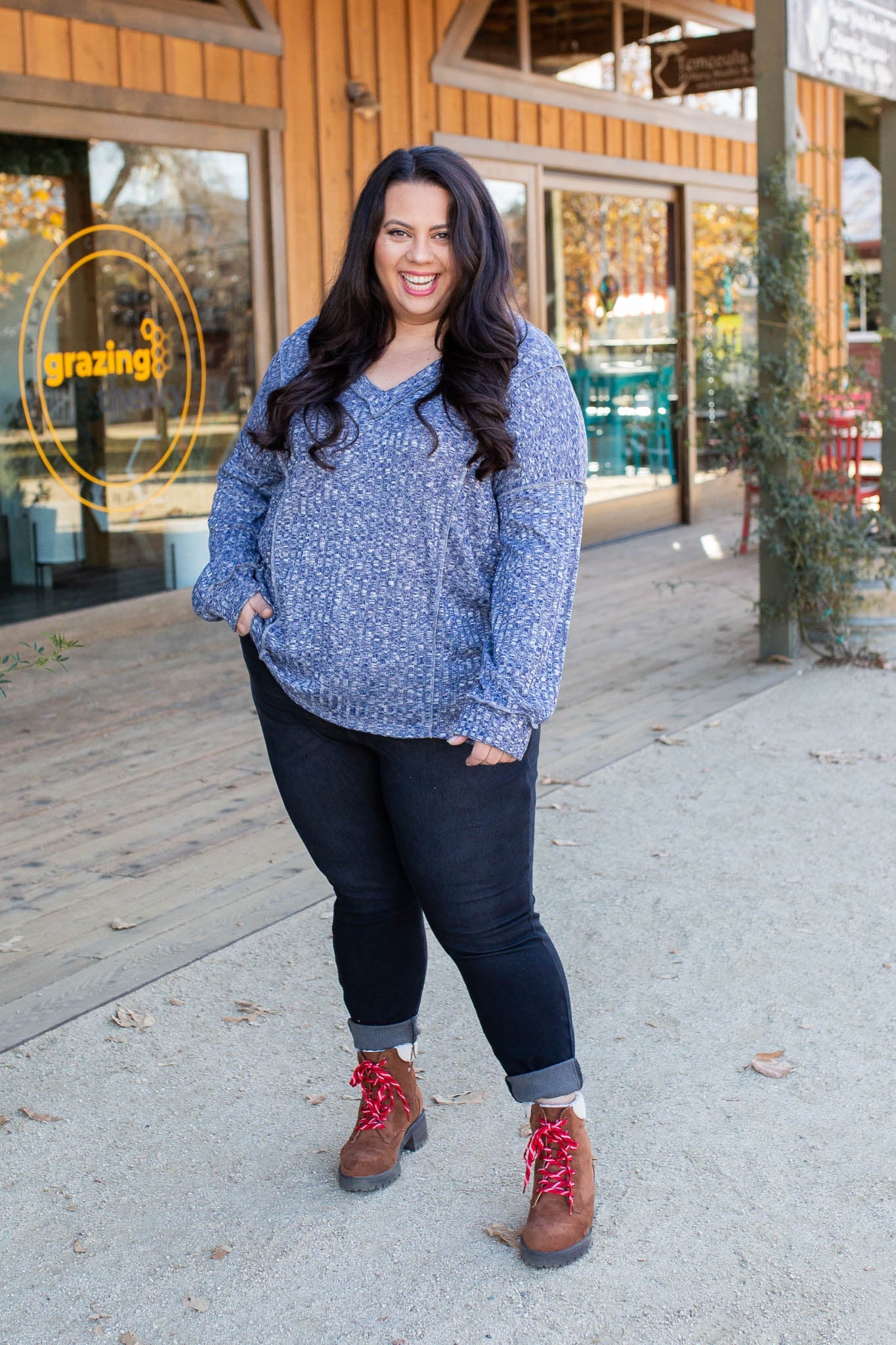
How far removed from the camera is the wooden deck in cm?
348

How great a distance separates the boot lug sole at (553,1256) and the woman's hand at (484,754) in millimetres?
759

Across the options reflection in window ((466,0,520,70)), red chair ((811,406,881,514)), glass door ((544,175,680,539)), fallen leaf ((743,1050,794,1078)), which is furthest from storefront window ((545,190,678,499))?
fallen leaf ((743,1050,794,1078))

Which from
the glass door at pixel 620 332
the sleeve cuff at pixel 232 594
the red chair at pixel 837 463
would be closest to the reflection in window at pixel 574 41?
the glass door at pixel 620 332

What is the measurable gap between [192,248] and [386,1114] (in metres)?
5.68

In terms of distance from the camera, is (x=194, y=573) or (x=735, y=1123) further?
(x=194, y=573)

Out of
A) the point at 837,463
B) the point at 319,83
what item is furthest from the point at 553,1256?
the point at 319,83

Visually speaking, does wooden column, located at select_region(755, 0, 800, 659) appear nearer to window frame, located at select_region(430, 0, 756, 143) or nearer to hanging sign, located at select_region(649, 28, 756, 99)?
window frame, located at select_region(430, 0, 756, 143)

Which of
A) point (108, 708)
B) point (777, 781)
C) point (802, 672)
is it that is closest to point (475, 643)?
point (777, 781)

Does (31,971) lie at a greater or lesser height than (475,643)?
lesser

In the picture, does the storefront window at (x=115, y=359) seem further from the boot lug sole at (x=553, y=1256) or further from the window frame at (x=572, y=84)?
the boot lug sole at (x=553, y=1256)

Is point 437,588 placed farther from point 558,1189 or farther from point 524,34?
point 524,34

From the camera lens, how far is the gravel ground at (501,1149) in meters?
2.13

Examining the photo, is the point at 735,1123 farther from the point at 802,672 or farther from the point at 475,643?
the point at 802,672

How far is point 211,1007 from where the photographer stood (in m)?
3.14
